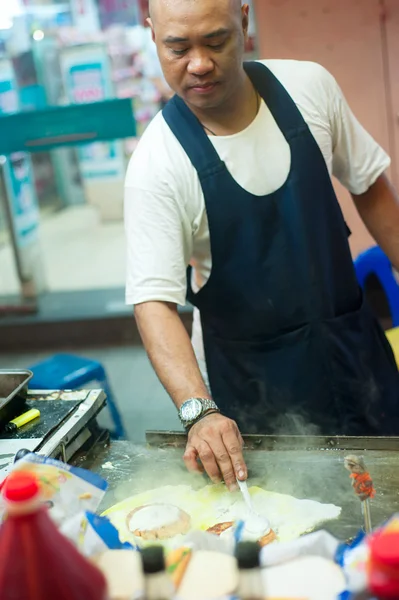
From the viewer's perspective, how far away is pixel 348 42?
12.2ft

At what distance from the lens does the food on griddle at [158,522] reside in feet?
4.49

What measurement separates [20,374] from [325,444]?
28.3 inches

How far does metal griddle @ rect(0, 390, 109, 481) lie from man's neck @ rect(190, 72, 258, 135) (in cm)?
72

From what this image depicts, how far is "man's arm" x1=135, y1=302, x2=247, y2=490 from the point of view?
4.85 feet

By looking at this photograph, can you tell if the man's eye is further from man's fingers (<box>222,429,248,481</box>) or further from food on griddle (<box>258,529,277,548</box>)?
food on griddle (<box>258,529,277,548</box>)

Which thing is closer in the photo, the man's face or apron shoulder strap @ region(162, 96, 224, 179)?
the man's face

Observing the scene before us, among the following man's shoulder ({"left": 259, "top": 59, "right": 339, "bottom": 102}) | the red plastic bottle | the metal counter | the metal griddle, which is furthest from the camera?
man's shoulder ({"left": 259, "top": 59, "right": 339, "bottom": 102})

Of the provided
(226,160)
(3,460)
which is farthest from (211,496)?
(226,160)

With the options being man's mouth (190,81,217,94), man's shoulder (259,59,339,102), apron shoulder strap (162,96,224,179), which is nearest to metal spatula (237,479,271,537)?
apron shoulder strap (162,96,224,179)

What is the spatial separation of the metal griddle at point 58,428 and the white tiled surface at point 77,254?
141 inches

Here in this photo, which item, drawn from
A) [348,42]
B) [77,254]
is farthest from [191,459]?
[77,254]

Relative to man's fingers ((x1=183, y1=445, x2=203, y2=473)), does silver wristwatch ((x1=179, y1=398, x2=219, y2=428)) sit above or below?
above

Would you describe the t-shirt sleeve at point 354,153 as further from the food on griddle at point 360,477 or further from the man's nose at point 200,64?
the food on griddle at point 360,477

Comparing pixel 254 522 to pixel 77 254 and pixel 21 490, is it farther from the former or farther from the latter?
pixel 77 254
